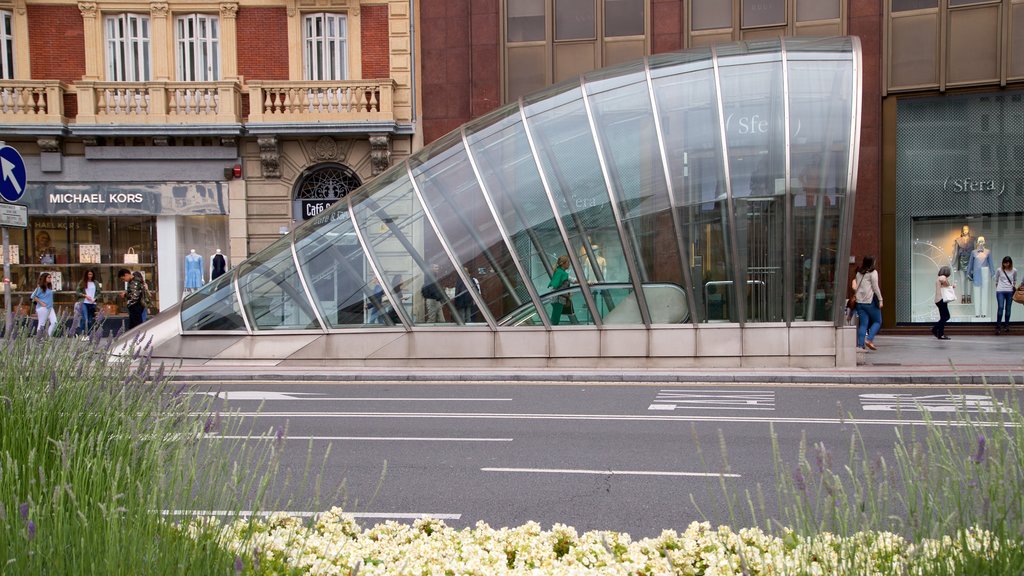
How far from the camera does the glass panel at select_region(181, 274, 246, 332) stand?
1566cm

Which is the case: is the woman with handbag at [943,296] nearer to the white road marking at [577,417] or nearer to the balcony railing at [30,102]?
the white road marking at [577,417]

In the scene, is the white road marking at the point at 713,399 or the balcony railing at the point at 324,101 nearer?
the white road marking at the point at 713,399

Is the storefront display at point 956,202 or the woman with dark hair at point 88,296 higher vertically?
the storefront display at point 956,202

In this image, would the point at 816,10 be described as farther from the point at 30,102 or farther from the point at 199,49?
the point at 30,102

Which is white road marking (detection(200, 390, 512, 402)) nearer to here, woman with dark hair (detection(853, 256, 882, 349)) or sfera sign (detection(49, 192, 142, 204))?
woman with dark hair (detection(853, 256, 882, 349))

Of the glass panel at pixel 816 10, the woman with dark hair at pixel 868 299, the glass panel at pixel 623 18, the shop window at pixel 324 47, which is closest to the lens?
the woman with dark hair at pixel 868 299

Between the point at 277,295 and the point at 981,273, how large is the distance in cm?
1653

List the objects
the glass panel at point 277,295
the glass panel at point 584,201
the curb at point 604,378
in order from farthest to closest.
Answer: the glass panel at point 277,295, the glass panel at point 584,201, the curb at point 604,378

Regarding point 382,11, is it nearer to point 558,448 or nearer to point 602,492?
point 558,448

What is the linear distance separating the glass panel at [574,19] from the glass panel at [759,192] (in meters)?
9.60

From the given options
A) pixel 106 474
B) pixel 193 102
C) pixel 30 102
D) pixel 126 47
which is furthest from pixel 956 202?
pixel 30 102

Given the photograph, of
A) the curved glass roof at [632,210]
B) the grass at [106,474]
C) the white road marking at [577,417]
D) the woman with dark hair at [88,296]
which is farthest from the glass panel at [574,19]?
the grass at [106,474]

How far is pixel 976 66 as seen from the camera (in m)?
20.4

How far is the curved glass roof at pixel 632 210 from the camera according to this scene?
14.0 metres
